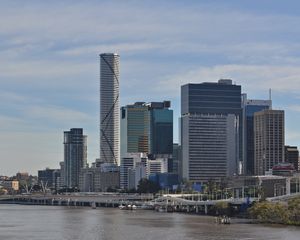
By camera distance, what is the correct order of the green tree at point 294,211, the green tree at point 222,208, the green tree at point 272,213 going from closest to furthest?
the green tree at point 294,211 < the green tree at point 272,213 < the green tree at point 222,208

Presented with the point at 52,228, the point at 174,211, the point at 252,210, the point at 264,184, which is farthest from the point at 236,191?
the point at 52,228

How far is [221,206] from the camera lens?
139 m

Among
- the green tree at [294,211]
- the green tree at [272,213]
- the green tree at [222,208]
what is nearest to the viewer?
the green tree at [294,211]

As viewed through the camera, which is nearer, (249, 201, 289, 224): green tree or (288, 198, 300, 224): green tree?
(288, 198, 300, 224): green tree

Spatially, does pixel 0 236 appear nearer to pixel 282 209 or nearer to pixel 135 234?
pixel 135 234

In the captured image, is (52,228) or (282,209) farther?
(282,209)

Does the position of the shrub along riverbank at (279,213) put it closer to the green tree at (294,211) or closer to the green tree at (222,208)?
the green tree at (294,211)

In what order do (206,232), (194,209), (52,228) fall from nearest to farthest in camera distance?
1. (206,232)
2. (52,228)
3. (194,209)

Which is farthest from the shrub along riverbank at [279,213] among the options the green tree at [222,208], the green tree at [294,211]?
the green tree at [222,208]

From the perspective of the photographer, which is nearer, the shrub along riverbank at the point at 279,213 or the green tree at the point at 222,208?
the shrub along riverbank at the point at 279,213

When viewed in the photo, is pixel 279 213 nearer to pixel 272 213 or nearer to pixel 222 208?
pixel 272 213

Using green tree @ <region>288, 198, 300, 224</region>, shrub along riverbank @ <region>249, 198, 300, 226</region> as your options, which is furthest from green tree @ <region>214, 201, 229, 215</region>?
green tree @ <region>288, 198, 300, 224</region>

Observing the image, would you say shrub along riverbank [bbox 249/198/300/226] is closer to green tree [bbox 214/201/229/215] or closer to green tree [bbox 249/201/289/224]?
green tree [bbox 249/201/289/224]

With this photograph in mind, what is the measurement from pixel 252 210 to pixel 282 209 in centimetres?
1041
